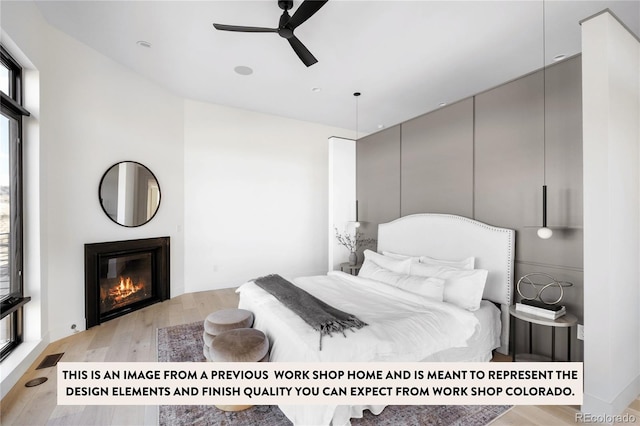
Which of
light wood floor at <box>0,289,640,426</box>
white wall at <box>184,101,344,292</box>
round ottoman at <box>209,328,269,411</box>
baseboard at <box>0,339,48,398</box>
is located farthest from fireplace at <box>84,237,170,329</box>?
round ottoman at <box>209,328,269,411</box>

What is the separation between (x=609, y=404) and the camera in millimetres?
1877

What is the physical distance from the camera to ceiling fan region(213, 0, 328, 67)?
208 cm

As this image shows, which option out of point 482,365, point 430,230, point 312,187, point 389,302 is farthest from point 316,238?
point 482,365

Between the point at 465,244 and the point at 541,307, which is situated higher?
the point at 465,244

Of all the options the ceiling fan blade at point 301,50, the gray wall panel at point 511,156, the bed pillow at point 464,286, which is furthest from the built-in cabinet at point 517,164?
the ceiling fan blade at point 301,50

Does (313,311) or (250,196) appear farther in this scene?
(250,196)

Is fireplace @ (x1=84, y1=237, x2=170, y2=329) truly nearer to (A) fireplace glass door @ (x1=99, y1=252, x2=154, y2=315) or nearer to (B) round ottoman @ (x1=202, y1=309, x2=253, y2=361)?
(A) fireplace glass door @ (x1=99, y1=252, x2=154, y2=315)

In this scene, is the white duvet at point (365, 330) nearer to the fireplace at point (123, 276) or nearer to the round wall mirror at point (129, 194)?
the fireplace at point (123, 276)

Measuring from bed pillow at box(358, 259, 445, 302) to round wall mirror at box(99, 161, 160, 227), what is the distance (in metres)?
3.07

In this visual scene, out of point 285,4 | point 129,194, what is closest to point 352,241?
point 129,194

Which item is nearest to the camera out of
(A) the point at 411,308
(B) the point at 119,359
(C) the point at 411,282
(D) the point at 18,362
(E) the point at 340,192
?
(D) the point at 18,362

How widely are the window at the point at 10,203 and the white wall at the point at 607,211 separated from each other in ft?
13.9

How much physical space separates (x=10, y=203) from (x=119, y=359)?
5.36ft

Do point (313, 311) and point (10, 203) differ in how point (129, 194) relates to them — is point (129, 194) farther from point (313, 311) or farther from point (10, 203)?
point (313, 311)
